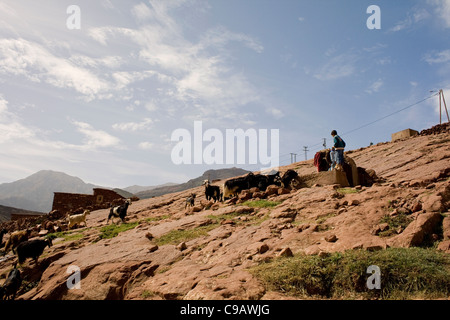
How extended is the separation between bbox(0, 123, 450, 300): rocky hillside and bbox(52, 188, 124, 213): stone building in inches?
676

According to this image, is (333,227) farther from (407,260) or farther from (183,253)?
(183,253)

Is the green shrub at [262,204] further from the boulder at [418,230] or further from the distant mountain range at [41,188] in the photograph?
the distant mountain range at [41,188]

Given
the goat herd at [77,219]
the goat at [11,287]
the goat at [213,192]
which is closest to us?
the goat at [11,287]

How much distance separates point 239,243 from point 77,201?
25.4m

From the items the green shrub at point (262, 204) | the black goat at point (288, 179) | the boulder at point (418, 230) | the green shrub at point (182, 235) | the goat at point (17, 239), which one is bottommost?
the goat at point (17, 239)

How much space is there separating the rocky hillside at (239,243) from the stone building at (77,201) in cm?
1718

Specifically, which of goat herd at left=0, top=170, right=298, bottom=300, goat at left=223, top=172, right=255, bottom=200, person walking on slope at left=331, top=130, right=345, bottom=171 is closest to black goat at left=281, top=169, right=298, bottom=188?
goat herd at left=0, top=170, right=298, bottom=300

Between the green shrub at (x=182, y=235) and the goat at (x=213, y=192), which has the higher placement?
the goat at (x=213, y=192)

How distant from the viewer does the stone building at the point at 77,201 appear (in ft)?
85.9

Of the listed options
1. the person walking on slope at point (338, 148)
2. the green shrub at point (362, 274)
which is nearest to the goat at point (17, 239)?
the green shrub at point (362, 274)

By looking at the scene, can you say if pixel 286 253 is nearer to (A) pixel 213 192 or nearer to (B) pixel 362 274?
(B) pixel 362 274

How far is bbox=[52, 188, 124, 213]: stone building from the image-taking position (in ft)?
85.9

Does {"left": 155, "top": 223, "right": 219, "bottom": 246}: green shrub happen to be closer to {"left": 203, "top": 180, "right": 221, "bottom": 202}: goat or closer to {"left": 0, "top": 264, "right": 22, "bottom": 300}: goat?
{"left": 0, "top": 264, "right": 22, "bottom": 300}: goat
